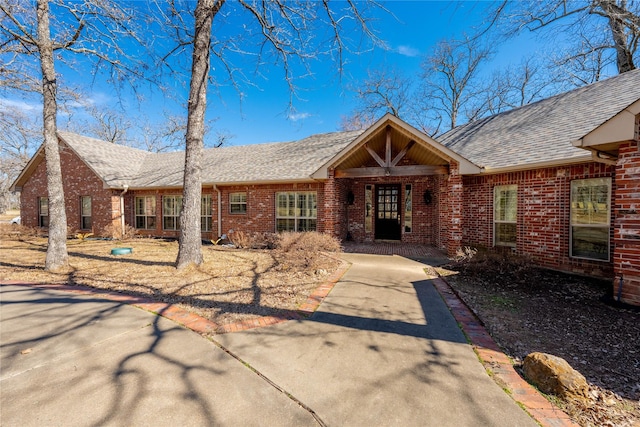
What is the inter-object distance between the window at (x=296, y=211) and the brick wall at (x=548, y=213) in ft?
20.8

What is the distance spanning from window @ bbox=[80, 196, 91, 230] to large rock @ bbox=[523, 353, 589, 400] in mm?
19135

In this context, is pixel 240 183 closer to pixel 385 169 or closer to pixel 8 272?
pixel 385 169

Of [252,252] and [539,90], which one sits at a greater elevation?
[539,90]

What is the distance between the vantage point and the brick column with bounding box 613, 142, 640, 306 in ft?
14.6

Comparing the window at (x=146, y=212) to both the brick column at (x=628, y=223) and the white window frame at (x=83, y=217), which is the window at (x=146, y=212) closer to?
the white window frame at (x=83, y=217)

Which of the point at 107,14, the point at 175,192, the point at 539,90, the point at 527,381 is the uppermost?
→ the point at 539,90

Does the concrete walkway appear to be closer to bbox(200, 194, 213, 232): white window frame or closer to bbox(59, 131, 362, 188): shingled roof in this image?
bbox(59, 131, 362, 188): shingled roof

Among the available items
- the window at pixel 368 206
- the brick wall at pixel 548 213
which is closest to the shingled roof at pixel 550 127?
the brick wall at pixel 548 213

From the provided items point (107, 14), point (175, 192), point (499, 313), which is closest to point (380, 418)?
point (499, 313)

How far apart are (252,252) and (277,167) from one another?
4662 mm

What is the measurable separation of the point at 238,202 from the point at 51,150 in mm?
6384

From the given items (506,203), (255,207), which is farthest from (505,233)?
(255,207)

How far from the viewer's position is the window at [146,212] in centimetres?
1436

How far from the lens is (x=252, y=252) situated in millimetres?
9320
